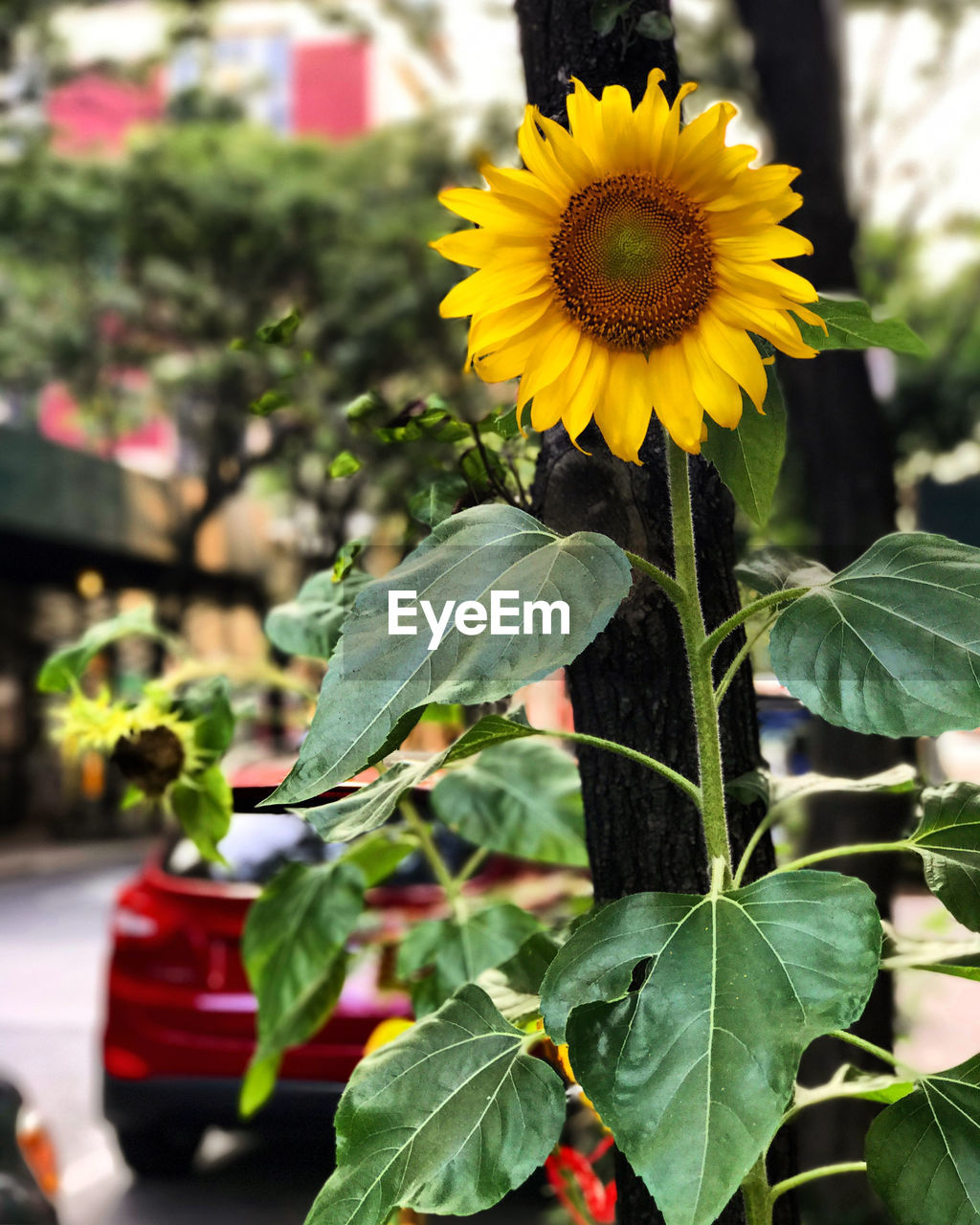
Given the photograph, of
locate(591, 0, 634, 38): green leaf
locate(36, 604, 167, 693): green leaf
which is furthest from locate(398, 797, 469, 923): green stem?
locate(591, 0, 634, 38): green leaf

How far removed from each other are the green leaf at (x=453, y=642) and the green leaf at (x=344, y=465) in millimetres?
417

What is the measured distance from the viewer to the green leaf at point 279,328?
1.21 metres

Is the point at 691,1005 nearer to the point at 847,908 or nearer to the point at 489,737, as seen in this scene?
the point at 847,908

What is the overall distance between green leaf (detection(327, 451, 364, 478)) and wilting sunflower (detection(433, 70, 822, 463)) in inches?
14.5

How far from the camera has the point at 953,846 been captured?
3.20ft

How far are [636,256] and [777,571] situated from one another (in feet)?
0.96

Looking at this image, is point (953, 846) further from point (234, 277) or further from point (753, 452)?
point (234, 277)

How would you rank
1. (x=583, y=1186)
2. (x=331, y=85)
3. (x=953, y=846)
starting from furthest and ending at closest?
1. (x=331, y=85)
2. (x=583, y=1186)
3. (x=953, y=846)

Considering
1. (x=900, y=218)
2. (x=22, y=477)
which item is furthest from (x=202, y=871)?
(x=22, y=477)

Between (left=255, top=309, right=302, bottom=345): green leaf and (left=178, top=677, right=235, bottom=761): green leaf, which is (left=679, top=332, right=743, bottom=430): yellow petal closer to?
(left=255, top=309, right=302, bottom=345): green leaf

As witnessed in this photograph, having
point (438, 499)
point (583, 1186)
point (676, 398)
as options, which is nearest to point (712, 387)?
point (676, 398)

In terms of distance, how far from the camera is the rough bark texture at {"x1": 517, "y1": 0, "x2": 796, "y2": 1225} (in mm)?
1112

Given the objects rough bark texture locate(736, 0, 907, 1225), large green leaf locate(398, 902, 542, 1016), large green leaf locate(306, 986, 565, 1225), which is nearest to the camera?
large green leaf locate(306, 986, 565, 1225)

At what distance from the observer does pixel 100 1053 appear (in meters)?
4.51
